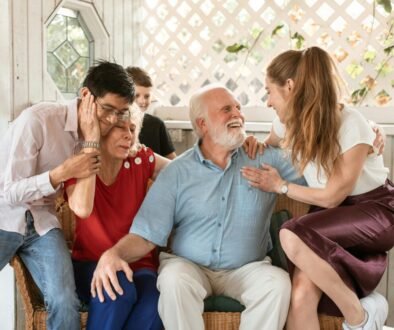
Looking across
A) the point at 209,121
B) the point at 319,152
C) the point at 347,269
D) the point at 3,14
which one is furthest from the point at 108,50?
the point at 347,269

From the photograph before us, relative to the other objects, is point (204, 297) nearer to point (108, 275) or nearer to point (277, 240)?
point (108, 275)

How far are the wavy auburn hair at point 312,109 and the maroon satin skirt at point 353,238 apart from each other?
17cm

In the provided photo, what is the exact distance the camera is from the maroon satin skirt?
201cm

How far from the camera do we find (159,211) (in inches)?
89.2

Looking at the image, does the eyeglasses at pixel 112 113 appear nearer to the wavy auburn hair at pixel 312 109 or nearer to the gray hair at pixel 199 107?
the gray hair at pixel 199 107

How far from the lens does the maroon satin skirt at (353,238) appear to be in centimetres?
201

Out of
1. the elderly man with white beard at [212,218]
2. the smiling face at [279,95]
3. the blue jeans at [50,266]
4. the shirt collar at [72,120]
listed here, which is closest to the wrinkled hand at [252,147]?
the elderly man with white beard at [212,218]

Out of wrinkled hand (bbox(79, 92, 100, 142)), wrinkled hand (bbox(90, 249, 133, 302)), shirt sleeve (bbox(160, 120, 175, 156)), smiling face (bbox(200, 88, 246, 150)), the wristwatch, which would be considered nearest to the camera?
A: wrinkled hand (bbox(90, 249, 133, 302))

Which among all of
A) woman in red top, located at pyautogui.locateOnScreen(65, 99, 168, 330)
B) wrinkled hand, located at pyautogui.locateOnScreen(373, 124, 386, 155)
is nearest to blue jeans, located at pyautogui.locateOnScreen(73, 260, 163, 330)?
woman in red top, located at pyautogui.locateOnScreen(65, 99, 168, 330)

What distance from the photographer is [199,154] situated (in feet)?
7.69

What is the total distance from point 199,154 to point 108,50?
4.56 feet

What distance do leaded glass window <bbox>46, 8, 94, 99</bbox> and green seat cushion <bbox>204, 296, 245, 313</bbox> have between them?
5.14 ft

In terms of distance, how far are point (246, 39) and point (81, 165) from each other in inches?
70.1

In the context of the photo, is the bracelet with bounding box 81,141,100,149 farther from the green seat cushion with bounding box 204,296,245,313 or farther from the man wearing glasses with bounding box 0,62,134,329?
the green seat cushion with bounding box 204,296,245,313
